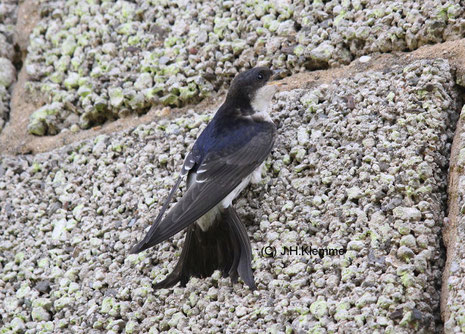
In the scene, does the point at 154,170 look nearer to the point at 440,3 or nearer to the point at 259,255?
the point at 259,255

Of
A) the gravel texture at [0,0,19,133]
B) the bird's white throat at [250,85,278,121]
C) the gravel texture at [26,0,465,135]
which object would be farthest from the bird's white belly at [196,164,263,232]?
the gravel texture at [0,0,19,133]

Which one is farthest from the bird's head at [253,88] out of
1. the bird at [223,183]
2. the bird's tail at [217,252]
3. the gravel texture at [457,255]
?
the gravel texture at [457,255]

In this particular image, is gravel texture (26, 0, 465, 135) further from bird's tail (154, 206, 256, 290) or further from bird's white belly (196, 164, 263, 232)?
bird's tail (154, 206, 256, 290)

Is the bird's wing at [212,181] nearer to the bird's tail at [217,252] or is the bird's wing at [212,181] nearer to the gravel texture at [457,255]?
the bird's tail at [217,252]

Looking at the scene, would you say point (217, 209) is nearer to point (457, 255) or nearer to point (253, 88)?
point (253, 88)

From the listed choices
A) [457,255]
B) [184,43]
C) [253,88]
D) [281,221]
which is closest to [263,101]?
[253,88]

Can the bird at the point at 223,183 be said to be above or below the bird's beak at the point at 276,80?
below
